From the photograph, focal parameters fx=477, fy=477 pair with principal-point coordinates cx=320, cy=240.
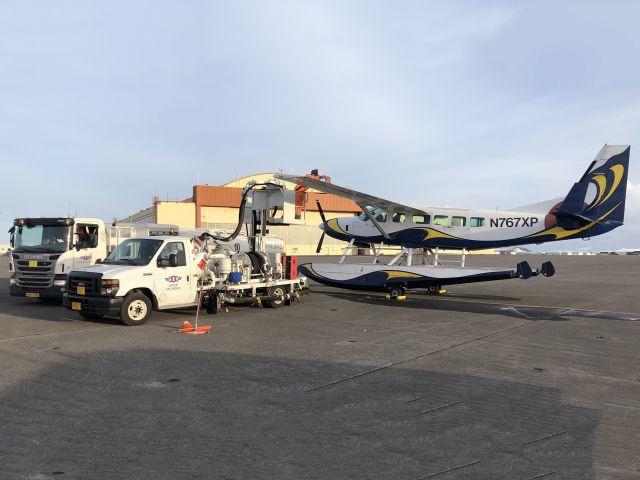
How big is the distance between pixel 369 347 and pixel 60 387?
196 inches

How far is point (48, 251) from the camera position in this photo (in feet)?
46.0

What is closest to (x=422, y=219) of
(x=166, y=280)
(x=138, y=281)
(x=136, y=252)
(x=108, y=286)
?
(x=166, y=280)

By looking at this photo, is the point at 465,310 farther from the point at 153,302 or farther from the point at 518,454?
the point at 518,454

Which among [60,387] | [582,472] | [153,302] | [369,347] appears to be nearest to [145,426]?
[60,387]

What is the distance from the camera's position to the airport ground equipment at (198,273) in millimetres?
10453

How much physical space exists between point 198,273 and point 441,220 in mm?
9390

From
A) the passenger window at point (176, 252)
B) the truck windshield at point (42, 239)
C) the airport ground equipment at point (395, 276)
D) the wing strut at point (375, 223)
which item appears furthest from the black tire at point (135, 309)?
the wing strut at point (375, 223)

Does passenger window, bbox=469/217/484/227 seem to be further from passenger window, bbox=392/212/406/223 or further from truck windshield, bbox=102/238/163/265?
truck windshield, bbox=102/238/163/265

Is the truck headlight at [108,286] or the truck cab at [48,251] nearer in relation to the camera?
the truck headlight at [108,286]

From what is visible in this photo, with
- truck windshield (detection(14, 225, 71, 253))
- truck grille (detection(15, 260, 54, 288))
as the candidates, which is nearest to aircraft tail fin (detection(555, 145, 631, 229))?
truck windshield (detection(14, 225, 71, 253))

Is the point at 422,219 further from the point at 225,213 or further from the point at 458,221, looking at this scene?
the point at 225,213

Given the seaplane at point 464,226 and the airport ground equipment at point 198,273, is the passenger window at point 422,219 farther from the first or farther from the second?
the airport ground equipment at point 198,273

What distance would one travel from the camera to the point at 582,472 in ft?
12.8

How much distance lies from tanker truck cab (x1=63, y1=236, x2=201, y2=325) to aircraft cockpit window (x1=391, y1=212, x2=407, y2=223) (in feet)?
27.9
